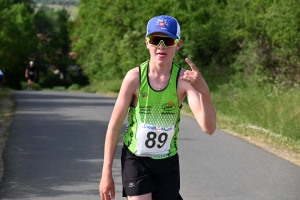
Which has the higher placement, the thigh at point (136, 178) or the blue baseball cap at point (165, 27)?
the blue baseball cap at point (165, 27)

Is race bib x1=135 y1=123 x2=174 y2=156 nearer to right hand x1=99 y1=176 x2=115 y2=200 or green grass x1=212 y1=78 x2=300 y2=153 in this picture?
right hand x1=99 y1=176 x2=115 y2=200

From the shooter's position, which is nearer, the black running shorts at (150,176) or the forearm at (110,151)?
the forearm at (110,151)

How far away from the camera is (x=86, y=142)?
44.0 ft

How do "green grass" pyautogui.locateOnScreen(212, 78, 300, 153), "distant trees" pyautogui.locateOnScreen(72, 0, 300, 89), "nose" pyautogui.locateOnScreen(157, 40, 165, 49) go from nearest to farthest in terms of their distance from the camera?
"nose" pyautogui.locateOnScreen(157, 40, 165, 49), "green grass" pyautogui.locateOnScreen(212, 78, 300, 153), "distant trees" pyautogui.locateOnScreen(72, 0, 300, 89)

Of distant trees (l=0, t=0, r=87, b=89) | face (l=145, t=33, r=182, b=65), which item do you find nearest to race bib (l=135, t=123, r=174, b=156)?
face (l=145, t=33, r=182, b=65)

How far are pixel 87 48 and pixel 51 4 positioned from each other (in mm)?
114354

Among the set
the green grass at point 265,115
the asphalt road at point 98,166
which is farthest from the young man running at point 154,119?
the green grass at point 265,115

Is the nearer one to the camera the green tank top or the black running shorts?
the green tank top

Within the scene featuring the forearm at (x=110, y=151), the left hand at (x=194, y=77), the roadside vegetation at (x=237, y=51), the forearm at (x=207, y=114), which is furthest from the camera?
→ the roadside vegetation at (x=237, y=51)

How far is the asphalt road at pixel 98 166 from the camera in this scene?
9102 millimetres

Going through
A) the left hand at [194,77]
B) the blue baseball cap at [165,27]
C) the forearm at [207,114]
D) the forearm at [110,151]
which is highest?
the blue baseball cap at [165,27]

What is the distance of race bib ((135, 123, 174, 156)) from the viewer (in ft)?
16.1

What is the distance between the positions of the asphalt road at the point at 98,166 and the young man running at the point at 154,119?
12.4ft

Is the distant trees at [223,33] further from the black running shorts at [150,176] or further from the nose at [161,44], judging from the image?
the nose at [161,44]
